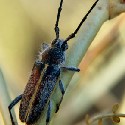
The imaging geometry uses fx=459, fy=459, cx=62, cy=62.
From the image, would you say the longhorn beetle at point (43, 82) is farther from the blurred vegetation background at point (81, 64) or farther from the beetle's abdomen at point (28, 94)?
the blurred vegetation background at point (81, 64)

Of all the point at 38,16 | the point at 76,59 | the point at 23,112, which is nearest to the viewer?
the point at 76,59

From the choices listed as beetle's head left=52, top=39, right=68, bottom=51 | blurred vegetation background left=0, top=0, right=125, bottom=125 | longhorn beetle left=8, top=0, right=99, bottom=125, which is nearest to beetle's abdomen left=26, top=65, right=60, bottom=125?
longhorn beetle left=8, top=0, right=99, bottom=125

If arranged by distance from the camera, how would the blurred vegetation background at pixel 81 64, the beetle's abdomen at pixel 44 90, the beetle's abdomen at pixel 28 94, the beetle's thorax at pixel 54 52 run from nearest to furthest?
the beetle's abdomen at pixel 44 90
the beetle's abdomen at pixel 28 94
the beetle's thorax at pixel 54 52
the blurred vegetation background at pixel 81 64

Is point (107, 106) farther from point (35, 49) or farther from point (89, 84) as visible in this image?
point (35, 49)

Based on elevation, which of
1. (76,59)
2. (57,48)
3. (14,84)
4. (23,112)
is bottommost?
(14,84)

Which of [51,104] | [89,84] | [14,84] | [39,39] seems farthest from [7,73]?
[51,104]

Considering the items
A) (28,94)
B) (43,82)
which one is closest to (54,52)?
(43,82)

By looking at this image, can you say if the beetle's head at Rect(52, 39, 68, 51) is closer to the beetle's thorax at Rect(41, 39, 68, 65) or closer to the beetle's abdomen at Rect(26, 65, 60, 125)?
the beetle's thorax at Rect(41, 39, 68, 65)

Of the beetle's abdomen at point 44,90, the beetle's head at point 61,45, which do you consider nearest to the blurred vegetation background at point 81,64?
the beetle's head at point 61,45
